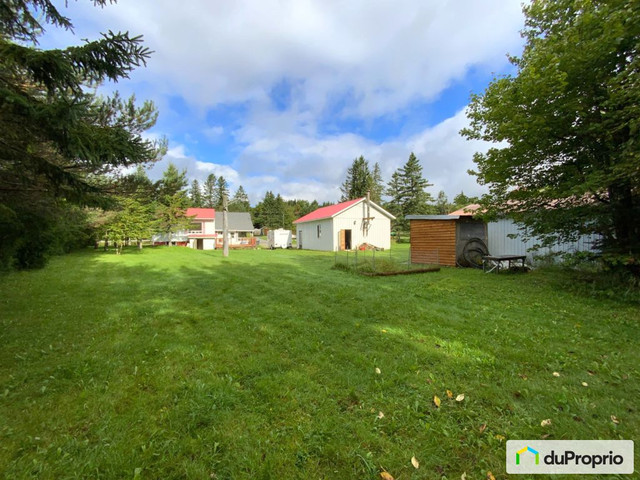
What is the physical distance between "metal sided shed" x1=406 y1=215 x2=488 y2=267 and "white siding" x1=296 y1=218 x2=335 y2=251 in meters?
9.64

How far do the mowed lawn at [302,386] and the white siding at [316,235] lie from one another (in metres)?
16.5

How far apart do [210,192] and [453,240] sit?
66.7 metres

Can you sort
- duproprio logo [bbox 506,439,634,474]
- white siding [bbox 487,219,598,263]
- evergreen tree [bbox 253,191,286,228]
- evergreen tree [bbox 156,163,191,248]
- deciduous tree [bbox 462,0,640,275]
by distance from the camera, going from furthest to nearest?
evergreen tree [bbox 253,191,286,228]
evergreen tree [bbox 156,163,191,248]
white siding [bbox 487,219,598,263]
deciduous tree [bbox 462,0,640,275]
duproprio logo [bbox 506,439,634,474]

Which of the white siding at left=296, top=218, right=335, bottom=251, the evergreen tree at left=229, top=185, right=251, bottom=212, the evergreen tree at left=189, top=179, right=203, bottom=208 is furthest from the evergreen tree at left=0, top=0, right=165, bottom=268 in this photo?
the evergreen tree at left=229, top=185, right=251, bottom=212

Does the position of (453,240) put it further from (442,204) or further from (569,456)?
(442,204)

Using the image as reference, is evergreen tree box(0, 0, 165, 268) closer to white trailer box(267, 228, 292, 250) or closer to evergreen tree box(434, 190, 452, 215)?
white trailer box(267, 228, 292, 250)

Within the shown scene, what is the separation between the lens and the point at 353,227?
22.2 metres

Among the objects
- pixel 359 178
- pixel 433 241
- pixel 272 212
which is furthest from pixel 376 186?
pixel 433 241

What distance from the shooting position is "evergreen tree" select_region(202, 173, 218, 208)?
67.8m

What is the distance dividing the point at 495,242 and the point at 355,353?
11.7 meters

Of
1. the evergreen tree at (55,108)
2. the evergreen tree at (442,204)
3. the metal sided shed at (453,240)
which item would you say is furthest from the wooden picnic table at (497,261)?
the evergreen tree at (442,204)

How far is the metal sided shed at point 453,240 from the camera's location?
1216 centimetres

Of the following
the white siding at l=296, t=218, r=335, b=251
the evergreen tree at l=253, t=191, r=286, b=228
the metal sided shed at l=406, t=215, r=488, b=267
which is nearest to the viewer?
the metal sided shed at l=406, t=215, r=488, b=267

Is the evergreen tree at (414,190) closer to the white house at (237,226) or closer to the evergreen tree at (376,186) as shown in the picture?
the evergreen tree at (376,186)
